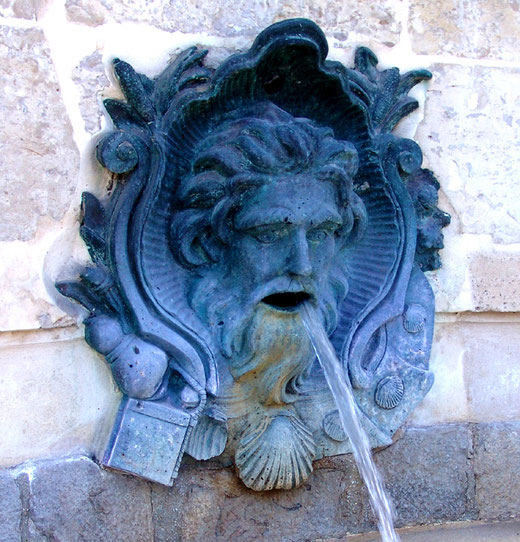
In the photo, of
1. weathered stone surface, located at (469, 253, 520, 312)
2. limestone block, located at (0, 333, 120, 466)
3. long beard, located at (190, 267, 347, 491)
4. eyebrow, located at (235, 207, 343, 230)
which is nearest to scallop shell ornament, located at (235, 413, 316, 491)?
long beard, located at (190, 267, 347, 491)

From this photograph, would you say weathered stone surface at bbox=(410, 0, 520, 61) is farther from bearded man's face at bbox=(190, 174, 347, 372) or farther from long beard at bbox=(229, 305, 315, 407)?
long beard at bbox=(229, 305, 315, 407)

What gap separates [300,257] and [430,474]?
569 millimetres

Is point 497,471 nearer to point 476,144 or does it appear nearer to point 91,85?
point 476,144

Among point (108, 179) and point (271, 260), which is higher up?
point (108, 179)

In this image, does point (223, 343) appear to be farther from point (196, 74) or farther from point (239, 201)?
point (196, 74)

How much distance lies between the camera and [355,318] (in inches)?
58.5

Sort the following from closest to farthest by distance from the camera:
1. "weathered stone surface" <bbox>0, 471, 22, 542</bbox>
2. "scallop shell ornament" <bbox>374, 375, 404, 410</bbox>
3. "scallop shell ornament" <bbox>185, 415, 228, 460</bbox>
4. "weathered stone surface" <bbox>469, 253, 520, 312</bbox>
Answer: "weathered stone surface" <bbox>0, 471, 22, 542</bbox>, "scallop shell ornament" <bbox>185, 415, 228, 460</bbox>, "scallop shell ornament" <bbox>374, 375, 404, 410</bbox>, "weathered stone surface" <bbox>469, 253, 520, 312</bbox>

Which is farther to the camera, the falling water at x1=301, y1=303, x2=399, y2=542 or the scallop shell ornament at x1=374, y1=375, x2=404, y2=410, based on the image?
the scallop shell ornament at x1=374, y1=375, x2=404, y2=410

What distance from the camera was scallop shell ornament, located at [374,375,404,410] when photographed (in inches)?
59.0

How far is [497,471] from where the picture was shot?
5.32 ft

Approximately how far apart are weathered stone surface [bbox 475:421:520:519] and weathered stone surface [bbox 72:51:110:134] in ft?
3.18

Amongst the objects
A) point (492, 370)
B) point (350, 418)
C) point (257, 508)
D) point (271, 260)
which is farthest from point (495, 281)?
point (257, 508)

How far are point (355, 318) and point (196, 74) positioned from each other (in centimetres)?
53

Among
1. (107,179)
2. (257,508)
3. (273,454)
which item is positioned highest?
(107,179)
